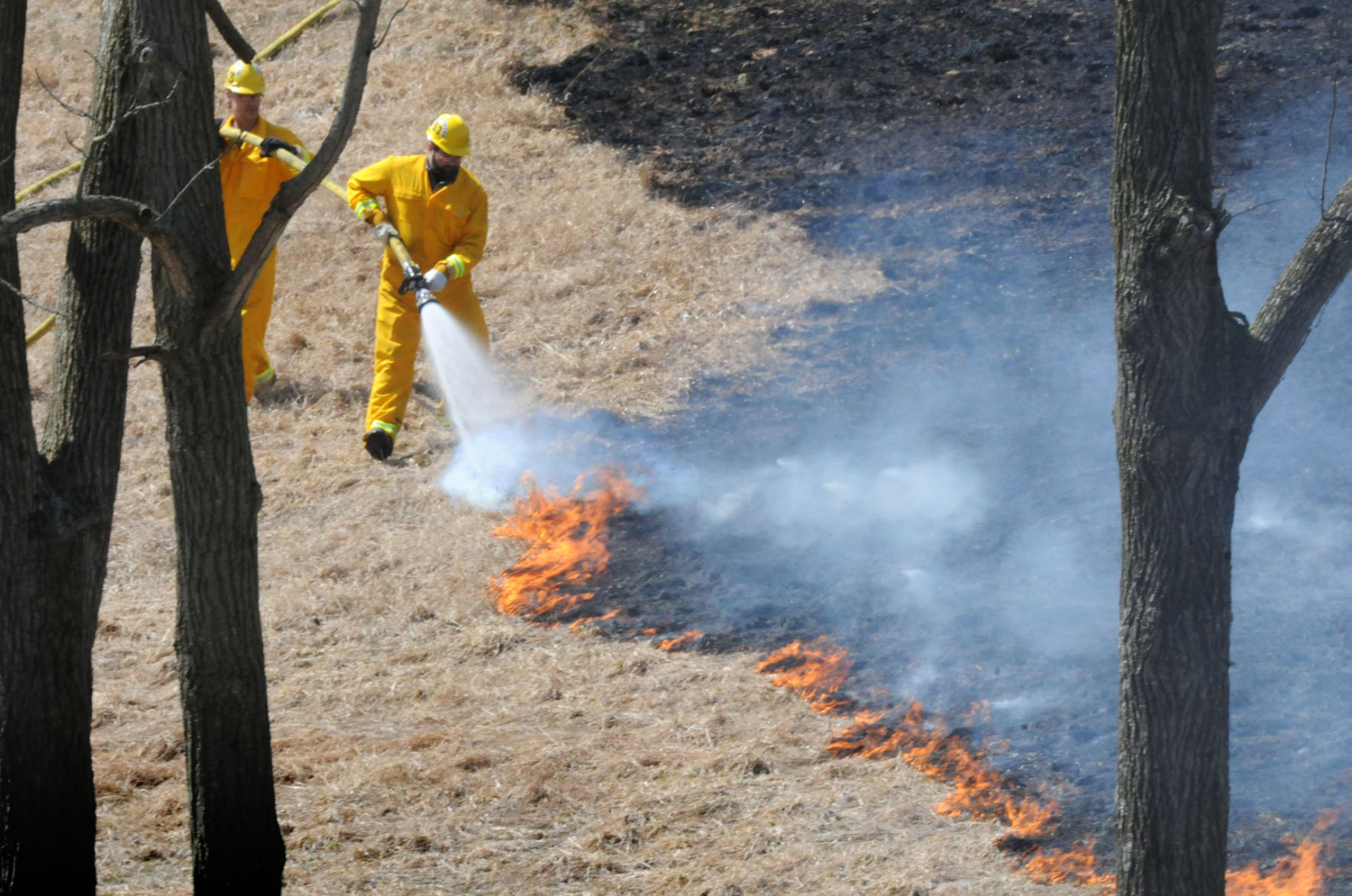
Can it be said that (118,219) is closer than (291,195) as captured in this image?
Yes

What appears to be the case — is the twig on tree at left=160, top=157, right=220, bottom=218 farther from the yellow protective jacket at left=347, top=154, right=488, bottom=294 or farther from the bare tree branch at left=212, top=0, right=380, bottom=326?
the yellow protective jacket at left=347, top=154, right=488, bottom=294

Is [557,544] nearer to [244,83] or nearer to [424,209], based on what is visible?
[424,209]

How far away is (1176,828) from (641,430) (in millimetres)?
5369

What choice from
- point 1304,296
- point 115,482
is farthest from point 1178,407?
point 115,482

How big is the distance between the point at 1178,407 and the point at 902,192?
7.41 metres

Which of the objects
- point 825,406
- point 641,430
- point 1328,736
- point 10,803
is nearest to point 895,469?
point 825,406

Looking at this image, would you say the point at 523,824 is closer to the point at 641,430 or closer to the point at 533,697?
the point at 533,697

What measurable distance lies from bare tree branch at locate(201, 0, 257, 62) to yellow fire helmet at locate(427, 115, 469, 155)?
8.89 feet

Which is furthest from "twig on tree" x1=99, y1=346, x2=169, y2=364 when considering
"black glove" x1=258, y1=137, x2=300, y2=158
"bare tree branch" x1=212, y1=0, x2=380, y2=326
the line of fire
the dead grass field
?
"black glove" x1=258, y1=137, x2=300, y2=158

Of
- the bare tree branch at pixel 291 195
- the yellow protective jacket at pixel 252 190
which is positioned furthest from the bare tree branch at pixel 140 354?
the yellow protective jacket at pixel 252 190

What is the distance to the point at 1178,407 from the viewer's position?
332 centimetres

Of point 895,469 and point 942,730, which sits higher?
point 895,469

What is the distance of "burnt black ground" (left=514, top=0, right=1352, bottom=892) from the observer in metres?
6.39

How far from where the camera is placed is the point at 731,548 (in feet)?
23.5
